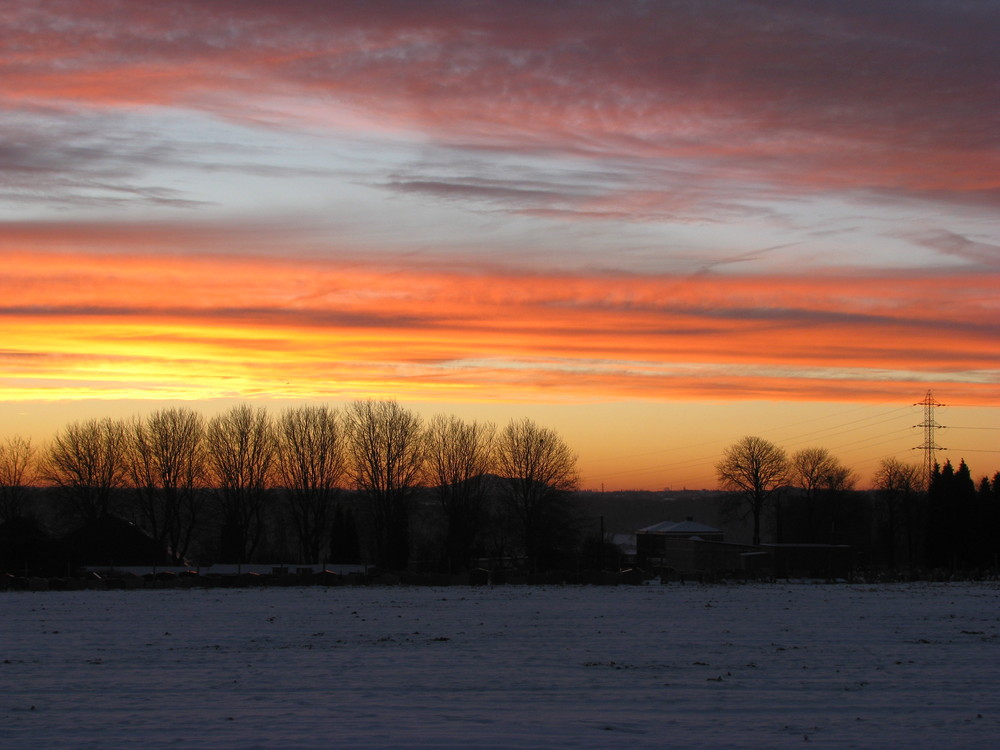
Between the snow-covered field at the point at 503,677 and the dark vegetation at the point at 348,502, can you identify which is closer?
the snow-covered field at the point at 503,677

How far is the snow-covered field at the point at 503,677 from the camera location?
13.1m

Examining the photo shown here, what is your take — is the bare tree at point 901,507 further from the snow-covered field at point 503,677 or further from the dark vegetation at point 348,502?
the snow-covered field at point 503,677

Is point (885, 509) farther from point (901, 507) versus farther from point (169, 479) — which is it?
point (169, 479)

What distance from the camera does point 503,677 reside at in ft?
58.7

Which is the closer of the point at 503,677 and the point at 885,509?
the point at 503,677

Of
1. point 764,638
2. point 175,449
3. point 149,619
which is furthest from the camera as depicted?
point 175,449

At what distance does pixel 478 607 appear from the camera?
114 ft

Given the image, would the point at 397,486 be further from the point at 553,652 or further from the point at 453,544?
the point at 553,652

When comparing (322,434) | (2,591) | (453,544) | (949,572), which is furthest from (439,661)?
(322,434)

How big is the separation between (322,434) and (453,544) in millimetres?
15963

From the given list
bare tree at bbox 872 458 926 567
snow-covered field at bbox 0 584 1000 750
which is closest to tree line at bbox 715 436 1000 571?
bare tree at bbox 872 458 926 567

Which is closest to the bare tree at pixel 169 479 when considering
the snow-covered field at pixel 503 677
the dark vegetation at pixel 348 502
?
the dark vegetation at pixel 348 502

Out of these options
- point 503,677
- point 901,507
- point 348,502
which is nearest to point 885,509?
point 901,507

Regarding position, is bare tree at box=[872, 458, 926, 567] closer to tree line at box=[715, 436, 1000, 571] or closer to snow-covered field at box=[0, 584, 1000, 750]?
tree line at box=[715, 436, 1000, 571]
